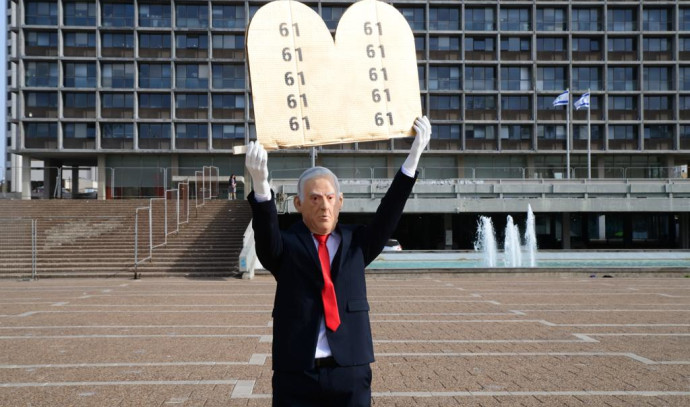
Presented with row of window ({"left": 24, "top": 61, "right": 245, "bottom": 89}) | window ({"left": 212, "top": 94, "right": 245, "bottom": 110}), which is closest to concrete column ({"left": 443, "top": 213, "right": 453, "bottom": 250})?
window ({"left": 212, "top": 94, "right": 245, "bottom": 110})

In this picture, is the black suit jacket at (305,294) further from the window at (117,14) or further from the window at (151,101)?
the window at (117,14)

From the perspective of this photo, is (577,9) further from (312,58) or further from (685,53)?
(312,58)

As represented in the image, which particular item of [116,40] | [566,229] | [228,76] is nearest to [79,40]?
[116,40]

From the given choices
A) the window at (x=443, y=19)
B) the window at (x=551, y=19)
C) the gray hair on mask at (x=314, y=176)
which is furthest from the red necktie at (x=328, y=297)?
the window at (x=551, y=19)

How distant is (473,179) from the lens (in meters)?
43.6

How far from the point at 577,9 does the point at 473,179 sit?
94.5ft

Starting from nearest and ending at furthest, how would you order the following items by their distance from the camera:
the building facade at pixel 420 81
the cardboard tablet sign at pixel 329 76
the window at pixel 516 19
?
the cardboard tablet sign at pixel 329 76 → the building facade at pixel 420 81 → the window at pixel 516 19

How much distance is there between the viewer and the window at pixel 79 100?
60.9 m

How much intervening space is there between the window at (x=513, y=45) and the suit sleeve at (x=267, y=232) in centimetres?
6324

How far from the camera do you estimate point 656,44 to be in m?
63.8

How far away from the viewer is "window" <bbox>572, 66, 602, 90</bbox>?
208ft

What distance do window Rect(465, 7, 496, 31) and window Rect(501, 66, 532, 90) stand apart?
162 inches

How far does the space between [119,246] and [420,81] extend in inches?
1529

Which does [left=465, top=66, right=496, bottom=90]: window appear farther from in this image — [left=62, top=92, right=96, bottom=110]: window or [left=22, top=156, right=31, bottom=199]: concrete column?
[left=22, top=156, right=31, bottom=199]: concrete column
